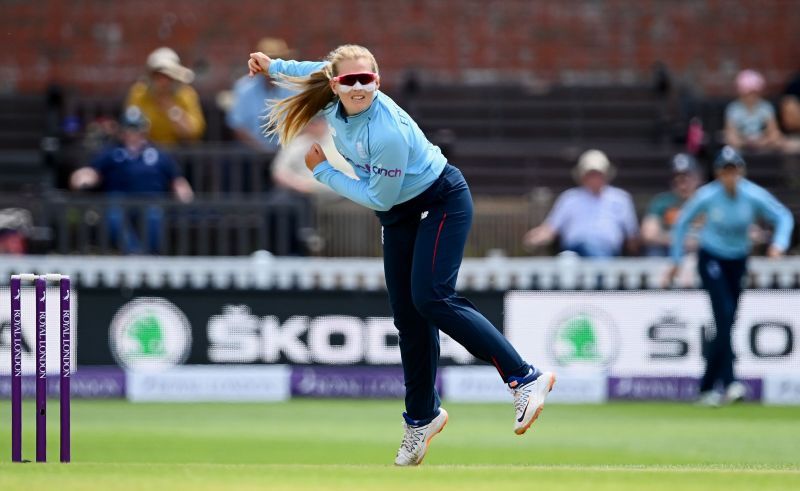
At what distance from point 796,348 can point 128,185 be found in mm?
6151

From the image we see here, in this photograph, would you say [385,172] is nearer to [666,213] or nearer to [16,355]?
[16,355]

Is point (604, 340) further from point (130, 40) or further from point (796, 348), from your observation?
point (130, 40)

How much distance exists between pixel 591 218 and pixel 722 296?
1915 millimetres

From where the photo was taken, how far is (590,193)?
46.0ft

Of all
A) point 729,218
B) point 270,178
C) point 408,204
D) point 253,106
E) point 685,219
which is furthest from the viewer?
point 253,106

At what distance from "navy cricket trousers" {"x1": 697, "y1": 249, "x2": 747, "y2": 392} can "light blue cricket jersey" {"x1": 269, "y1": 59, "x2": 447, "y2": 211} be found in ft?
18.1

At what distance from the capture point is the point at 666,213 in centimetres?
1427

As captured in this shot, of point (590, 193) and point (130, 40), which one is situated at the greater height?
point (130, 40)

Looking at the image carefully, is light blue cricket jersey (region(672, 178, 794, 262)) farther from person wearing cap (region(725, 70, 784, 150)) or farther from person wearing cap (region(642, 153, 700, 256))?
person wearing cap (region(725, 70, 784, 150))

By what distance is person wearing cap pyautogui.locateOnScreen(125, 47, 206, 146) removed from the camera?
578 inches

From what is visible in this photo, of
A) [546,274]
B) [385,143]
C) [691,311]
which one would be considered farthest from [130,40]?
[385,143]

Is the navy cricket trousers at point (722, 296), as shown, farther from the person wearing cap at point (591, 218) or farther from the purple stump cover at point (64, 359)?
the purple stump cover at point (64, 359)

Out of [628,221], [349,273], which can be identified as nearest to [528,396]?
[349,273]

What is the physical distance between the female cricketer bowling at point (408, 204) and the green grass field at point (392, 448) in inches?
18.7
